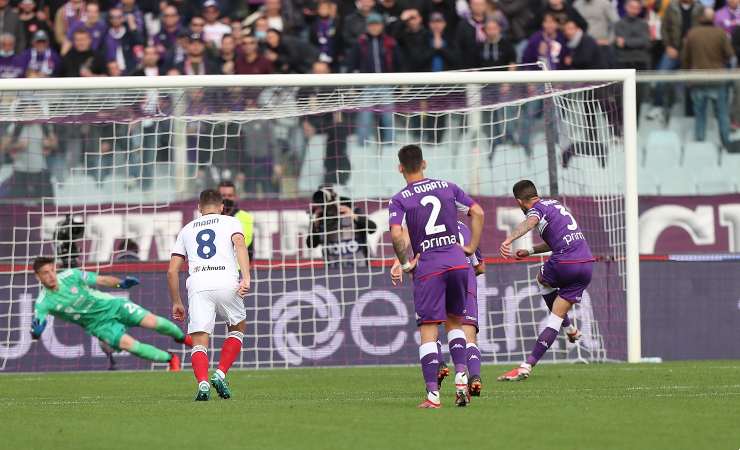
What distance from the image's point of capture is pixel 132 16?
76.5 ft

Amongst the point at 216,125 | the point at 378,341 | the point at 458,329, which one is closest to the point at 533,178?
the point at 378,341

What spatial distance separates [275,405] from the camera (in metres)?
11.8

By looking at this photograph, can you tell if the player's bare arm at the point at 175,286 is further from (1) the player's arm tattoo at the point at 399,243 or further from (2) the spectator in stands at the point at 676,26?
(2) the spectator in stands at the point at 676,26

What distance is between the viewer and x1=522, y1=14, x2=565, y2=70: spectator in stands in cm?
2204

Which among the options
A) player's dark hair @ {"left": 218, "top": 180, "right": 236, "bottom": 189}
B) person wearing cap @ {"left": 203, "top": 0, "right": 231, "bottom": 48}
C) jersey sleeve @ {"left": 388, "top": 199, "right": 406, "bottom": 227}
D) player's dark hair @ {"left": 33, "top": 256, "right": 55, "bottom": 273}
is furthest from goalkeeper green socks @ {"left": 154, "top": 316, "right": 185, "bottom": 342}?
jersey sleeve @ {"left": 388, "top": 199, "right": 406, "bottom": 227}

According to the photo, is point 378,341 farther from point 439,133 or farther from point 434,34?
point 434,34

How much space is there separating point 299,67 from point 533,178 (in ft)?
15.4

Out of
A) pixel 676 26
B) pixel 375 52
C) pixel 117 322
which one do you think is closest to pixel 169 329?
pixel 117 322

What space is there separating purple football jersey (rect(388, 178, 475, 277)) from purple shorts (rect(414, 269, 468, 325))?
0.06 m

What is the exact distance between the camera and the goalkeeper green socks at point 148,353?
59.0 feet

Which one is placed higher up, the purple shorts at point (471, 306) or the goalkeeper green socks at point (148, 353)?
the purple shorts at point (471, 306)

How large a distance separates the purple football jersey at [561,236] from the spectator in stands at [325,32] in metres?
8.04

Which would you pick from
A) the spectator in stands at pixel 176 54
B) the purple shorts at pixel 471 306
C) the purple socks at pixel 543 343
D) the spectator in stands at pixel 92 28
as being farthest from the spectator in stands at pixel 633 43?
the purple shorts at pixel 471 306

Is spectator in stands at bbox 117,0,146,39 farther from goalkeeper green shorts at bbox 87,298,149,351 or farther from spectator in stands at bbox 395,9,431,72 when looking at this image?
goalkeeper green shorts at bbox 87,298,149,351
